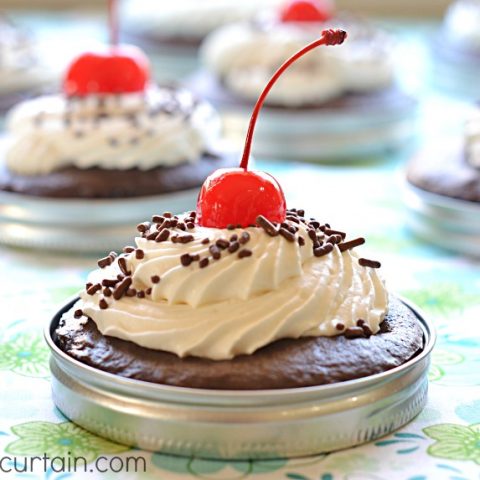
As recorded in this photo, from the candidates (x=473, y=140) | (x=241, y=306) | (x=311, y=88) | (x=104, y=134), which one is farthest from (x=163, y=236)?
(x=311, y=88)

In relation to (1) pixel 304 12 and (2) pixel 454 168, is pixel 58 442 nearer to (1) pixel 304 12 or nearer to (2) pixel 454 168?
(2) pixel 454 168

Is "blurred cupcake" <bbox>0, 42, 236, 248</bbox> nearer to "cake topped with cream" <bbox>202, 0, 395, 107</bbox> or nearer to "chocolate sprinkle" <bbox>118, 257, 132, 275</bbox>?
"cake topped with cream" <bbox>202, 0, 395, 107</bbox>

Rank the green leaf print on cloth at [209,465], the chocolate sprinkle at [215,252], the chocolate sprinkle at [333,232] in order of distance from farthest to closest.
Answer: the chocolate sprinkle at [333,232] < the chocolate sprinkle at [215,252] < the green leaf print on cloth at [209,465]

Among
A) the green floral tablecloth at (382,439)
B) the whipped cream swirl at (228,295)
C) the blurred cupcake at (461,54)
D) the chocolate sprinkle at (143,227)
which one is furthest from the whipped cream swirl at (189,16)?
the whipped cream swirl at (228,295)

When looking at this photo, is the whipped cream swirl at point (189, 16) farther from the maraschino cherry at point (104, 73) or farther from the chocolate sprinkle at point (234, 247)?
the chocolate sprinkle at point (234, 247)

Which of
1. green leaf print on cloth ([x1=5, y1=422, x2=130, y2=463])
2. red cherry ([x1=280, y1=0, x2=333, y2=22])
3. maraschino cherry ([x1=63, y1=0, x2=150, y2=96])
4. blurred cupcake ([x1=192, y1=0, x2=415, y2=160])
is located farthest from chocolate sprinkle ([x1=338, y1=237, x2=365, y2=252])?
red cherry ([x1=280, y1=0, x2=333, y2=22])

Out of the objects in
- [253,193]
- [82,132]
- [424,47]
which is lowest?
[424,47]

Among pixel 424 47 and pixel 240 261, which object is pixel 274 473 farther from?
pixel 424 47

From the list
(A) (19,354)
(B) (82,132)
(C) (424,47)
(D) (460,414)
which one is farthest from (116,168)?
(C) (424,47)
